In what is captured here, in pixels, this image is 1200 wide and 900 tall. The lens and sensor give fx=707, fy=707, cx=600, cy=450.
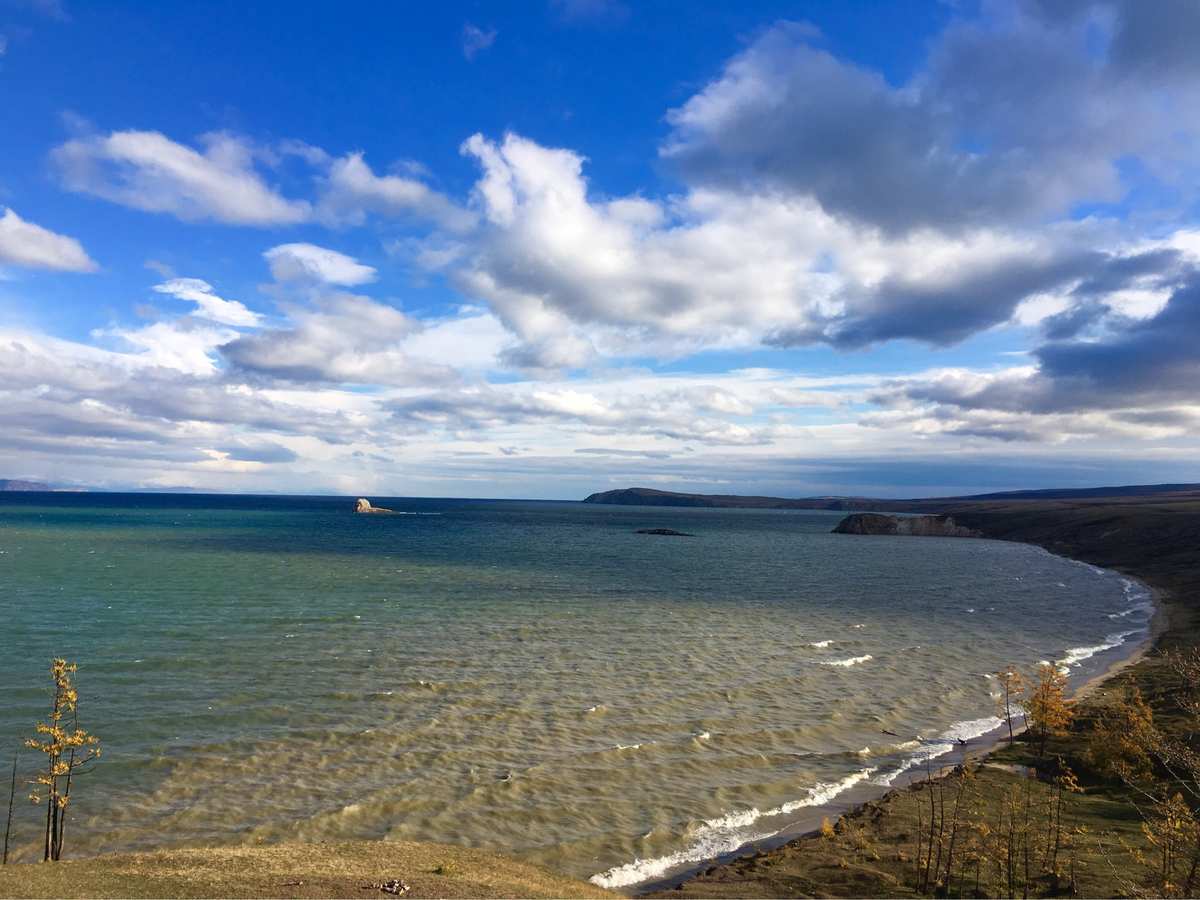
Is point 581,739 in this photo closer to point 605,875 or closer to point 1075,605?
point 605,875

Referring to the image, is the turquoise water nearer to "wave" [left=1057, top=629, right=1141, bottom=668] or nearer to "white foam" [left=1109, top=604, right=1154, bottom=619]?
"wave" [left=1057, top=629, right=1141, bottom=668]

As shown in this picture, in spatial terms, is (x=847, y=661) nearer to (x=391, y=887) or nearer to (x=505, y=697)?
(x=505, y=697)

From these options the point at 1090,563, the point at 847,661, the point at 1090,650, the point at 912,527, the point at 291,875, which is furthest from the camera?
the point at 912,527

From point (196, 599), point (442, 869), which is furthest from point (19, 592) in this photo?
point (442, 869)

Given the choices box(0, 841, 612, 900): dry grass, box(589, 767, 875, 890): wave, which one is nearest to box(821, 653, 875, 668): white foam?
box(589, 767, 875, 890): wave

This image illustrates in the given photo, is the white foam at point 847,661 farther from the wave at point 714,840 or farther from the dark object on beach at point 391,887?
the dark object on beach at point 391,887

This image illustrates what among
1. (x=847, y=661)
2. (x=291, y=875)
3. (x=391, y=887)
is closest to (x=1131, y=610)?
(x=847, y=661)
